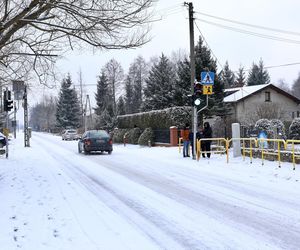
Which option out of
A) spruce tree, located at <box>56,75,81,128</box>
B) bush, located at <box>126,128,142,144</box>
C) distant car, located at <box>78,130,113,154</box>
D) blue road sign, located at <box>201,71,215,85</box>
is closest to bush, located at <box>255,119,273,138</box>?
blue road sign, located at <box>201,71,215,85</box>

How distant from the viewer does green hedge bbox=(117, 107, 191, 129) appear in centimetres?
2959

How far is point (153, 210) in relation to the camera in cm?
821

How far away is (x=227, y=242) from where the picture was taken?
5.92 metres

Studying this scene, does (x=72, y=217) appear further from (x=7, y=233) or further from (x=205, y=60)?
(x=205, y=60)

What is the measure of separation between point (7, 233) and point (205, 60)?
31.0m

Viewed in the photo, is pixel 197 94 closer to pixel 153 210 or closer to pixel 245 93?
pixel 153 210

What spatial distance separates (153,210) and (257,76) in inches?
2762

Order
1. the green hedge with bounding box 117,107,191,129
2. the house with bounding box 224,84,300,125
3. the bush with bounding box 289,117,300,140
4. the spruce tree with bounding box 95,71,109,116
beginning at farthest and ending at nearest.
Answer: the spruce tree with bounding box 95,71,109,116, the house with bounding box 224,84,300,125, the green hedge with bounding box 117,107,191,129, the bush with bounding box 289,117,300,140

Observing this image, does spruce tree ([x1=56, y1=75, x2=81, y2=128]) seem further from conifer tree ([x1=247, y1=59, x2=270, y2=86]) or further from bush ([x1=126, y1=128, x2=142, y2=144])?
bush ([x1=126, y1=128, x2=142, y2=144])

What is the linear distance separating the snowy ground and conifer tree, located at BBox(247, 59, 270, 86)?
62.3 meters

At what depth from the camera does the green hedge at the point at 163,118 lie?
29594 mm

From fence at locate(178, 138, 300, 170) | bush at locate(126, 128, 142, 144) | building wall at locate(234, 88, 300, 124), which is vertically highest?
building wall at locate(234, 88, 300, 124)

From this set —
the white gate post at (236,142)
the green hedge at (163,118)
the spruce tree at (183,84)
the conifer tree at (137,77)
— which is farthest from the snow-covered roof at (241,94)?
the conifer tree at (137,77)

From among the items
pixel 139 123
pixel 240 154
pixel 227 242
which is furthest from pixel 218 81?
pixel 227 242
